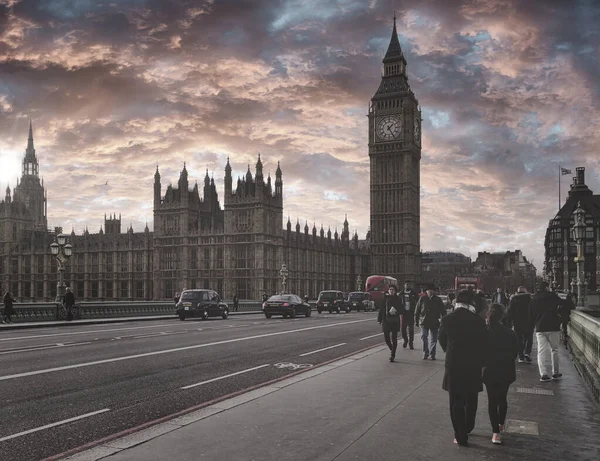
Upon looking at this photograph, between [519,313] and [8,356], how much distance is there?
528 inches

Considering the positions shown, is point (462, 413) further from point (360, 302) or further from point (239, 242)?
point (239, 242)

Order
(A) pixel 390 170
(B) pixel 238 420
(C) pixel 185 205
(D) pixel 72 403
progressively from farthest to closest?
(A) pixel 390 170 < (C) pixel 185 205 < (D) pixel 72 403 < (B) pixel 238 420

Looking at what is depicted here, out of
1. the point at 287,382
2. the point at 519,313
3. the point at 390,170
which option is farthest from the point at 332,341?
the point at 390,170

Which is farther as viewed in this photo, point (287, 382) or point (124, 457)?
point (287, 382)

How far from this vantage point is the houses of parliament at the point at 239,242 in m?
79.8

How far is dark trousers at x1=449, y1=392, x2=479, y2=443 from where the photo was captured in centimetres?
748

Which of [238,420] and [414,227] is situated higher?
[414,227]

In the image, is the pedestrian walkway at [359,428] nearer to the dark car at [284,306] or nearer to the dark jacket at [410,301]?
the dark jacket at [410,301]

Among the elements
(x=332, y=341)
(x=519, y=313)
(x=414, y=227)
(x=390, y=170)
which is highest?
(x=390, y=170)

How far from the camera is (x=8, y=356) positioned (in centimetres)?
1600

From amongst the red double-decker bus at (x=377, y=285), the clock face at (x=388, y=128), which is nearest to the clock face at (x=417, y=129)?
the clock face at (x=388, y=128)

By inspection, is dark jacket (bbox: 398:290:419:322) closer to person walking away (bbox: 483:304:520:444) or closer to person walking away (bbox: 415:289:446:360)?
person walking away (bbox: 415:289:446:360)

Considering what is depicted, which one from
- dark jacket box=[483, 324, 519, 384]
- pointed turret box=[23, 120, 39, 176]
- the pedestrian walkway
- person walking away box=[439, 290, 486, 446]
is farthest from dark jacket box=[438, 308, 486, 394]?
pointed turret box=[23, 120, 39, 176]

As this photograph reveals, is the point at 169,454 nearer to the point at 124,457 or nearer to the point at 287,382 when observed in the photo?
the point at 124,457
